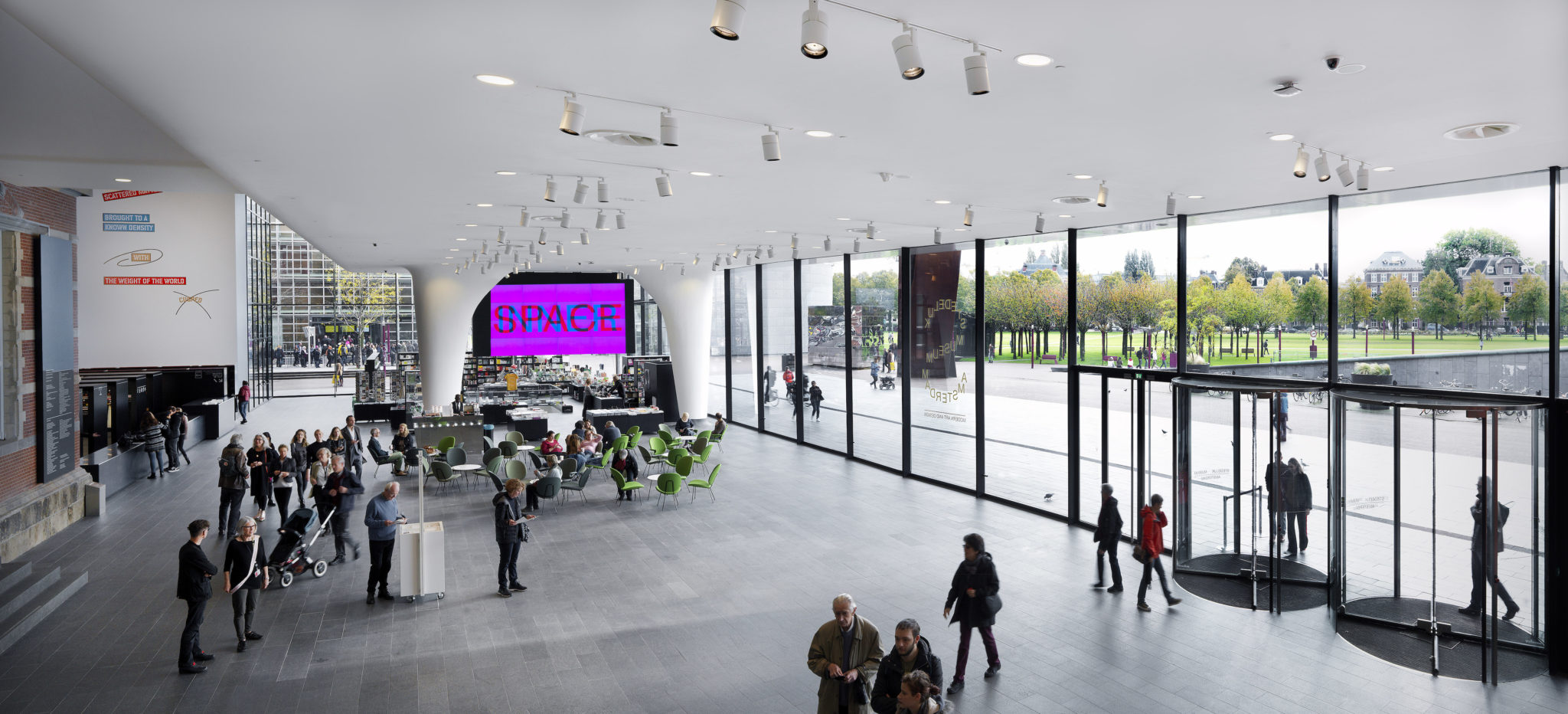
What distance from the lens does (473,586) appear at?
9391 mm

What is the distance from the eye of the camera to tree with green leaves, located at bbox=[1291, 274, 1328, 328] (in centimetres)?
920

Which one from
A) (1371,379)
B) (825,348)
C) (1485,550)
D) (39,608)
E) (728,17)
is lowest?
(39,608)

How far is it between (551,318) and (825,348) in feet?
23.0

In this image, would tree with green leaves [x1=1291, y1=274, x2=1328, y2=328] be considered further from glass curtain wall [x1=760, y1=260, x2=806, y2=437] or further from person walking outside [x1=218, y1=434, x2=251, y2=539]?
person walking outside [x1=218, y1=434, x2=251, y2=539]

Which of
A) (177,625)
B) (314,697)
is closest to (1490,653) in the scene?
(314,697)

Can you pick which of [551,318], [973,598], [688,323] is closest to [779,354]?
[688,323]

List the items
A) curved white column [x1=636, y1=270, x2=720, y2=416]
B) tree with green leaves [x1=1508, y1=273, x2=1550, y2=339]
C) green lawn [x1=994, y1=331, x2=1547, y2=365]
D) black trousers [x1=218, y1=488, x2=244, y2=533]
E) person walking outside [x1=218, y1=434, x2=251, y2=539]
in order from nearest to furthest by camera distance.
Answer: tree with green leaves [x1=1508, y1=273, x2=1550, y2=339] < green lawn [x1=994, y1=331, x2=1547, y2=365] < person walking outside [x1=218, y1=434, x2=251, y2=539] < black trousers [x1=218, y1=488, x2=244, y2=533] < curved white column [x1=636, y1=270, x2=720, y2=416]

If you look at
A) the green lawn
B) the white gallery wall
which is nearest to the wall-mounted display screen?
the white gallery wall

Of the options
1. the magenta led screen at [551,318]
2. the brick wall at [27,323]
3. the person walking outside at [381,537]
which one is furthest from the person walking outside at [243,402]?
the person walking outside at [381,537]

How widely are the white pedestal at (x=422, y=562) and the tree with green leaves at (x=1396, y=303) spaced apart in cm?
977

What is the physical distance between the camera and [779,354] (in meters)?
20.4

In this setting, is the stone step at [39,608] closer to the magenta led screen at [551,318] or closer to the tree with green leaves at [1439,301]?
the magenta led screen at [551,318]

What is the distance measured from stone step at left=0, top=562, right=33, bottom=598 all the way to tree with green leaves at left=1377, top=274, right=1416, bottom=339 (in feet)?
45.3

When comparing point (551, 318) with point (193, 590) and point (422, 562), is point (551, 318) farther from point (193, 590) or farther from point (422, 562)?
point (193, 590)
